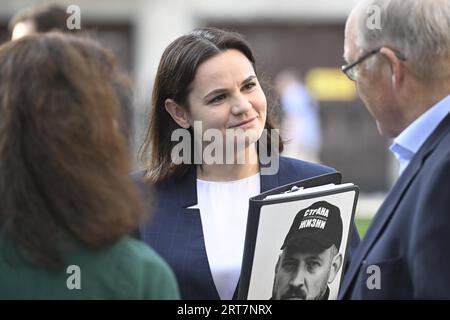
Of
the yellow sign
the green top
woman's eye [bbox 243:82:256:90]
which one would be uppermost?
the yellow sign

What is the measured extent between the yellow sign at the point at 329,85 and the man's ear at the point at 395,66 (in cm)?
1182

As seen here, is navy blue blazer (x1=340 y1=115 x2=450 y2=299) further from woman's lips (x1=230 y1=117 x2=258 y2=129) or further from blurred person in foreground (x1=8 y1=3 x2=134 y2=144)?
blurred person in foreground (x1=8 y1=3 x2=134 y2=144)

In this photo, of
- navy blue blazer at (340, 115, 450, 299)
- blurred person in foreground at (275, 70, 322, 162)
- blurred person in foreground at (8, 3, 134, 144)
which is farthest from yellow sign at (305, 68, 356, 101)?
navy blue blazer at (340, 115, 450, 299)

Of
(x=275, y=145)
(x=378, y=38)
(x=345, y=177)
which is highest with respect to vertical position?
(x=378, y=38)

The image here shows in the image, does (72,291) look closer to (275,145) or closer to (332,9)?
(275,145)

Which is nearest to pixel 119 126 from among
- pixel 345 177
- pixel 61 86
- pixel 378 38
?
pixel 61 86

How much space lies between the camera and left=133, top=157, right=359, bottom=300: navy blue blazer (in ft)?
9.44

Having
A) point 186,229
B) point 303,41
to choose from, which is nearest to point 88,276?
point 186,229

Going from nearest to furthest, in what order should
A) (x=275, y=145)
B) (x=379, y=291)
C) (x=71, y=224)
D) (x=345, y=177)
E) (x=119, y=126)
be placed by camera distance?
(x=71, y=224) < (x=119, y=126) < (x=379, y=291) < (x=275, y=145) < (x=345, y=177)

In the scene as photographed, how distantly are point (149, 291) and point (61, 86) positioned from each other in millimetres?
521

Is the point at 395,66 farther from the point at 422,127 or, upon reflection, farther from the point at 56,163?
the point at 56,163

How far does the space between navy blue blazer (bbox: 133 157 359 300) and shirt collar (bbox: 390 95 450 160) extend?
2.19ft

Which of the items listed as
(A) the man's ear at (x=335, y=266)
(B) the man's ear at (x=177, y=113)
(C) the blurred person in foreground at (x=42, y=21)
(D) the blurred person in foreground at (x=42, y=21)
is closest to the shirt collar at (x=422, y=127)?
(A) the man's ear at (x=335, y=266)

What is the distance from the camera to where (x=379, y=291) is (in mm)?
2191
